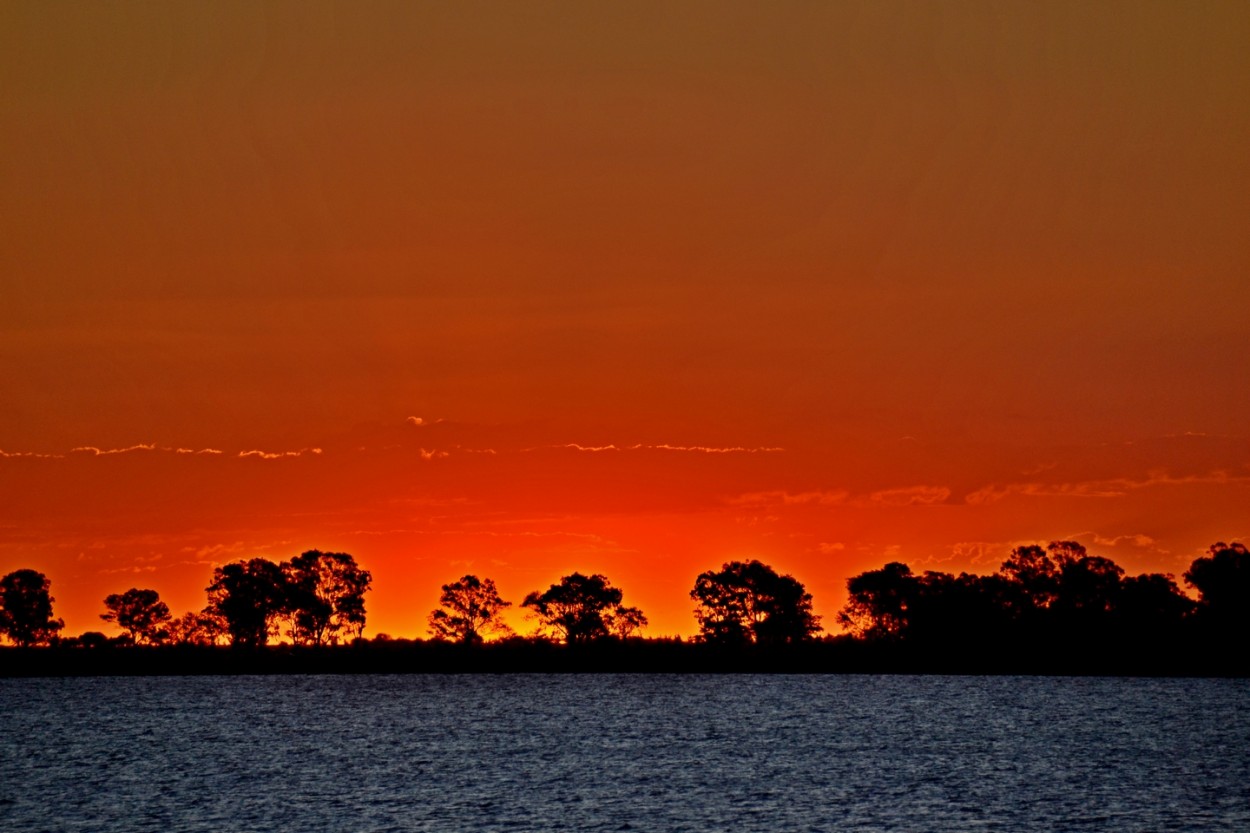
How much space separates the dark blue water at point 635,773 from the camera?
94.8m

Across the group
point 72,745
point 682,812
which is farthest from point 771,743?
point 72,745

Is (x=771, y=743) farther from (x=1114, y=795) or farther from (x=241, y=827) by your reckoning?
(x=241, y=827)

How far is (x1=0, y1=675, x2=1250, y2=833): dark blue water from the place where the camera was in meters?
94.8

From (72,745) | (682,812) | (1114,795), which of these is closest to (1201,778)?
(1114,795)

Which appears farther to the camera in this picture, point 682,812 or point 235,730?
point 235,730

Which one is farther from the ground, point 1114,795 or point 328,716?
point 328,716

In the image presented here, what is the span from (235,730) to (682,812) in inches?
3592

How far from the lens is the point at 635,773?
120062 mm

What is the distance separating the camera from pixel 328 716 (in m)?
199

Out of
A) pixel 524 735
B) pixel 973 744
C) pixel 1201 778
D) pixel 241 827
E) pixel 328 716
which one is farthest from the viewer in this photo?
pixel 328 716

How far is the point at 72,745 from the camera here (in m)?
149

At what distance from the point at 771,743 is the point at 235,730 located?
6111 centimetres

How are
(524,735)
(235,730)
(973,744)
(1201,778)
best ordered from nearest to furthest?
(1201,778)
(973,744)
(524,735)
(235,730)

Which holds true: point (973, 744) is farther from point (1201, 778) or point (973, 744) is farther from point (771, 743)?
point (1201, 778)
